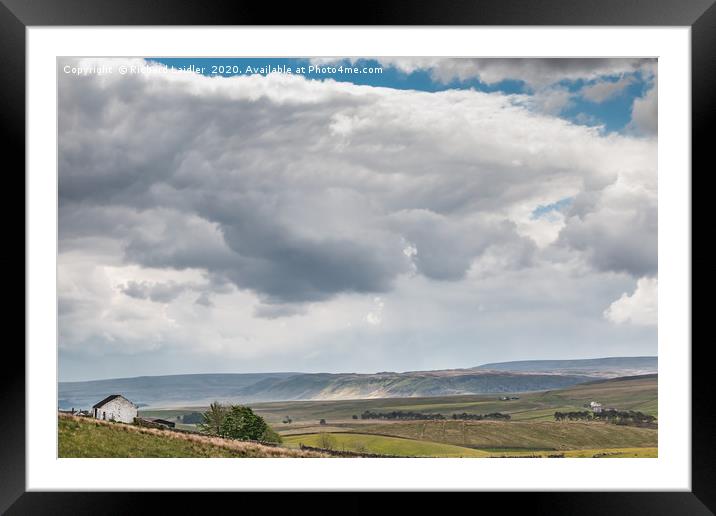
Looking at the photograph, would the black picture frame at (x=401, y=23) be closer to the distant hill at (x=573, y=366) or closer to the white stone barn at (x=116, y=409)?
the white stone barn at (x=116, y=409)

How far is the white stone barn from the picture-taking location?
15.2 feet

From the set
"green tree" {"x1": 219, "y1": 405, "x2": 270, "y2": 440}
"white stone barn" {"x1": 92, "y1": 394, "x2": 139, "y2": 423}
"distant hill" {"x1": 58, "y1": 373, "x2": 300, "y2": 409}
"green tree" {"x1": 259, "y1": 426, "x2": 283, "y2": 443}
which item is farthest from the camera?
"distant hill" {"x1": 58, "y1": 373, "x2": 300, "y2": 409}

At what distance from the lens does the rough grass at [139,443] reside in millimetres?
3896

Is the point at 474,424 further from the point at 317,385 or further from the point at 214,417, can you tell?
the point at 214,417

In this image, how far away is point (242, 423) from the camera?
5.83m

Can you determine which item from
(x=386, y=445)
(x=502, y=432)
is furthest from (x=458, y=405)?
(x=386, y=445)

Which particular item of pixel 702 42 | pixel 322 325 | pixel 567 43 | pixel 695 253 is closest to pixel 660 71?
pixel 702 42

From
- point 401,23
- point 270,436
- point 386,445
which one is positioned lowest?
point 386,445

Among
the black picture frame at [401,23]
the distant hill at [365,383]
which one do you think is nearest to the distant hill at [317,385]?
the distant hill at [365,383]

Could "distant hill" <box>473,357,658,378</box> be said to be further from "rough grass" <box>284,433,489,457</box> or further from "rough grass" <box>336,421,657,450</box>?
"rough grass" <box>284,433,489,457</box>

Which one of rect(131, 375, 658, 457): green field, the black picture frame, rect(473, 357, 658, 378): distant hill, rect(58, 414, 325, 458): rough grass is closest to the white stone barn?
rect(58, 414, 325, 458): rough grass

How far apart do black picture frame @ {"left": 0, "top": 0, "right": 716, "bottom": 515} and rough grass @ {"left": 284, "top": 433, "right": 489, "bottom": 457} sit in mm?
3579

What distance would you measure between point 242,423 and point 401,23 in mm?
4297

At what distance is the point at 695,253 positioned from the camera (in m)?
2.88
